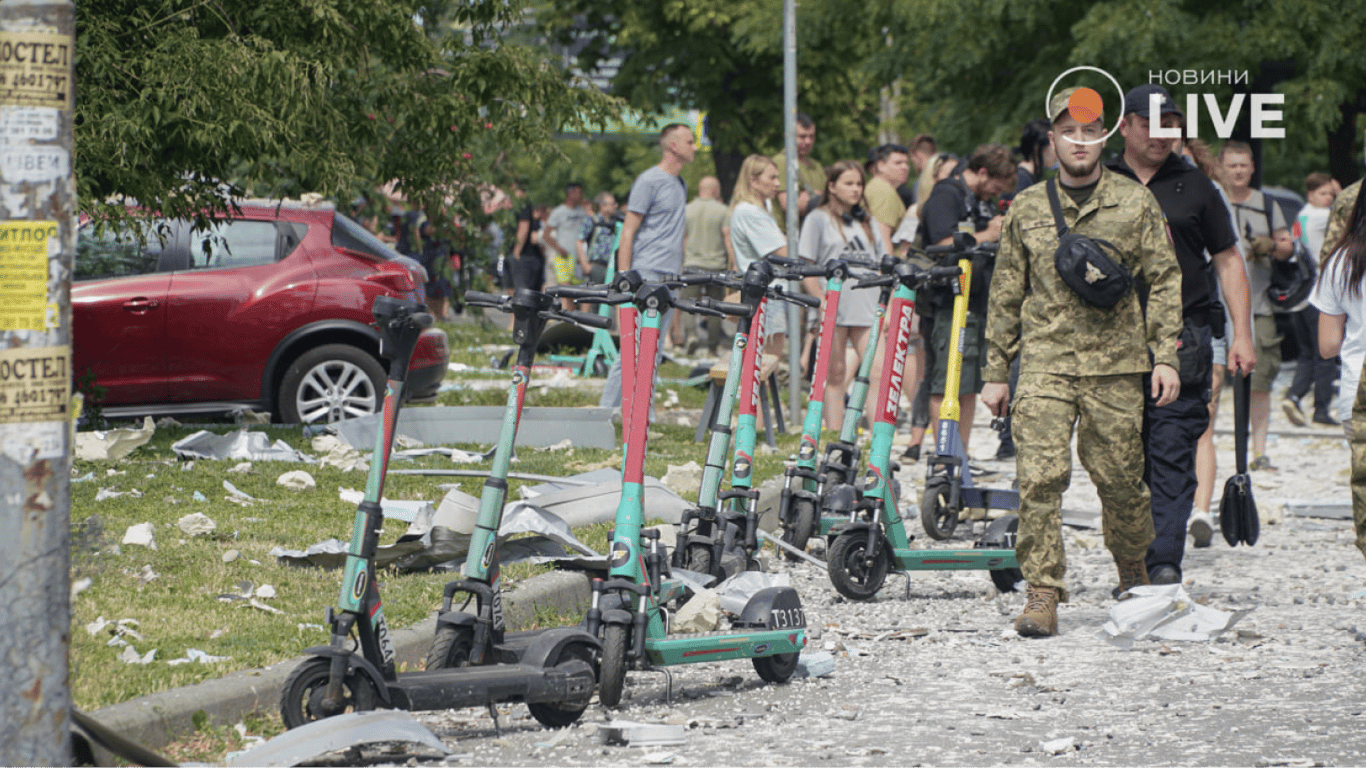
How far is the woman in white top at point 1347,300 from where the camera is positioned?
5629mm

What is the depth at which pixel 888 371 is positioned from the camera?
7480 mm

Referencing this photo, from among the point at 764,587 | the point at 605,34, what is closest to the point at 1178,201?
the point at 764,587

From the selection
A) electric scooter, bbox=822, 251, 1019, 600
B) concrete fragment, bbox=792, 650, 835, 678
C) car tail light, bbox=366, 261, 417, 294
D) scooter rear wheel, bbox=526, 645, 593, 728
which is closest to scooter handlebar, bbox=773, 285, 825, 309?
electric scooter, bbox=822, 251, 1019, 600

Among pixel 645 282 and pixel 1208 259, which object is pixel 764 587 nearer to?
pixel 645 282

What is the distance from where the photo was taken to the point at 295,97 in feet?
30.5

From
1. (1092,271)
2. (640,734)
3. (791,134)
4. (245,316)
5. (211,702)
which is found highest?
(791,134)

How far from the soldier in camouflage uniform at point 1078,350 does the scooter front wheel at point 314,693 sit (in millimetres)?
2908

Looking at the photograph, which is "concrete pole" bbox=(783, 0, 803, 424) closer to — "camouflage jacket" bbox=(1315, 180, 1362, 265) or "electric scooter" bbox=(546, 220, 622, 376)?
"electric scooter" bbox=(546, 220, 622, 376)

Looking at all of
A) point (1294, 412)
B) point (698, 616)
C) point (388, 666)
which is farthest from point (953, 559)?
point (1294, 412)

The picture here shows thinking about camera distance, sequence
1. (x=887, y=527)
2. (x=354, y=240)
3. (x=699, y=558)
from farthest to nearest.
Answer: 1. (x=354, y=240)
2. (x=887, y=527)
3. (x=699, y=558)

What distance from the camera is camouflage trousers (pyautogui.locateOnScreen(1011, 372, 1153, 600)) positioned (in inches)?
256

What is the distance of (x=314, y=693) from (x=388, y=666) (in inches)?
8.9

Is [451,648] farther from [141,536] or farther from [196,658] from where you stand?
[141,536]

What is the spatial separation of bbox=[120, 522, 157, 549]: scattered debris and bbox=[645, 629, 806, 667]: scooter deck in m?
2.43
